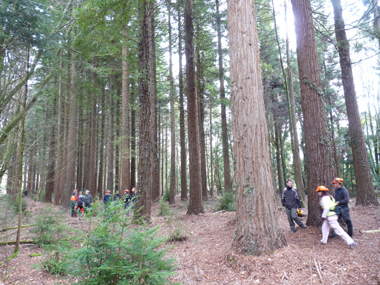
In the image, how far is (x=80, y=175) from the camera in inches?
1014

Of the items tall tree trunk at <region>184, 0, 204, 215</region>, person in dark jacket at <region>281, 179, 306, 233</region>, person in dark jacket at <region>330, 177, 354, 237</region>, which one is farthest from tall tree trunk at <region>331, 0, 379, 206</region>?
tall tree trunk at <region>184, 0, 204, 215</region>

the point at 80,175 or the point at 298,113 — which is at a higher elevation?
the point at 298,113

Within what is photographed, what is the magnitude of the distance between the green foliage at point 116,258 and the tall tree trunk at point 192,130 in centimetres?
828

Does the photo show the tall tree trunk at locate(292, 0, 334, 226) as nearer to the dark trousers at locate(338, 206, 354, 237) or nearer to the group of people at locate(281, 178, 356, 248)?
the group of people at locate(281, 178, 356, 248)

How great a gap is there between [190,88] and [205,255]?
8005 millimetres

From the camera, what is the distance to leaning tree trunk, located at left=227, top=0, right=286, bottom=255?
4.70 meters

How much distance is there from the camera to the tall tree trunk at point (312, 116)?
6617 mm

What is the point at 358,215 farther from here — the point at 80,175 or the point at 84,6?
the point at 80,175

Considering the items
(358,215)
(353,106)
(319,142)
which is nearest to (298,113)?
(353,106)

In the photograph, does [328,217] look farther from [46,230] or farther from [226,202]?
[46,230]

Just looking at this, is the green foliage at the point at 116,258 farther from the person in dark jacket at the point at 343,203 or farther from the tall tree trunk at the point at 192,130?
the tall tree trunk at the point at 192,130

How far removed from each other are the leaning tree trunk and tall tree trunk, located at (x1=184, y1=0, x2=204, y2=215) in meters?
5.95

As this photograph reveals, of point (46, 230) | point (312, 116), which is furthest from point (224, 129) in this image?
point (46, 230)

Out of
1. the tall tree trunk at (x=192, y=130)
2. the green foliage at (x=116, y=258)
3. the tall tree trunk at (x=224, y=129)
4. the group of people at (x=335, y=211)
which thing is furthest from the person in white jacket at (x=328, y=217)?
the tall tree trunk at (x=224, y=129)
